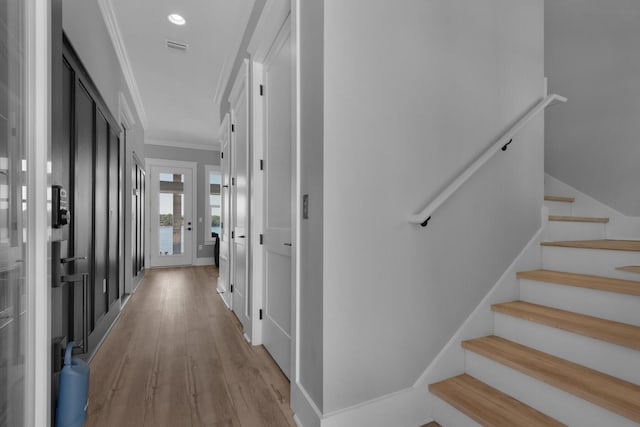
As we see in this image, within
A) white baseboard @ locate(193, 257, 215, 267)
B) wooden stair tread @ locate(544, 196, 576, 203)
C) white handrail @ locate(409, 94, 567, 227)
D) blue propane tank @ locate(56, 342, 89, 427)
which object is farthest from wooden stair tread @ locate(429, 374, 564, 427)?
white baseboard @ locate(193, 257, 215, 267)

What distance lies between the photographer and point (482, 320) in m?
1.78

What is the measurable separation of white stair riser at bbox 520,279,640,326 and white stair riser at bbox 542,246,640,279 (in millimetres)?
274

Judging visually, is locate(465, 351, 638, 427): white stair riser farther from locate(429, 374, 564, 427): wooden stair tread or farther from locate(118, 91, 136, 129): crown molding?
locate(118, 91, 136, 129): crown molding

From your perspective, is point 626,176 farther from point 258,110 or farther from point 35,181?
point 35,181

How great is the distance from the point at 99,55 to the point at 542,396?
146 inches

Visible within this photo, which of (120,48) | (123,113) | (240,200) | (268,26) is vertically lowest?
(240,200)

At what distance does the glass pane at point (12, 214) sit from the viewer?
903 millimetres

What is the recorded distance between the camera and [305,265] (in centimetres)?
153

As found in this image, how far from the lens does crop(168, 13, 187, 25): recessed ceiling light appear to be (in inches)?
114

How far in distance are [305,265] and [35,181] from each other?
3.49ft

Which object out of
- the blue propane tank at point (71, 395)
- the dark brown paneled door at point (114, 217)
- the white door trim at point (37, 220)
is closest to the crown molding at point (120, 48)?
the dark brown paneled door at point (114, 217)

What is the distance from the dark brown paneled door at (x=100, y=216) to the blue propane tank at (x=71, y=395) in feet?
4.25

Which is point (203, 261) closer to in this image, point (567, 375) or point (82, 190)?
point (82, 190)

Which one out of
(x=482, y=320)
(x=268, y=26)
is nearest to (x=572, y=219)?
(x=482, y=320)
